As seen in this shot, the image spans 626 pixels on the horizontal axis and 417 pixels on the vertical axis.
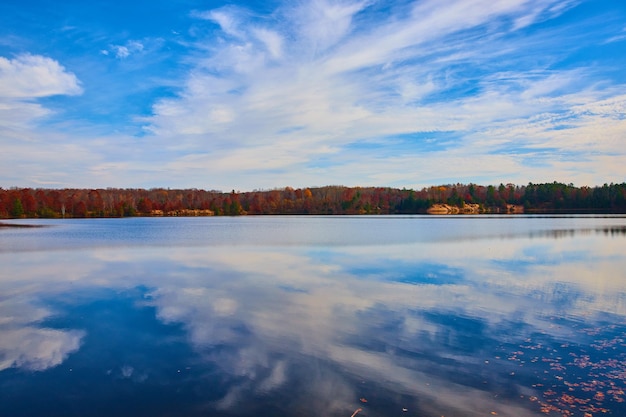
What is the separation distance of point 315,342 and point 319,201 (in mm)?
113828

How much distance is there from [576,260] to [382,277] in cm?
864

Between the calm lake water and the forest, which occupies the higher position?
the forest

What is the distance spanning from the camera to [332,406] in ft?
16.8

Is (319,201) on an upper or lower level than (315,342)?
upper

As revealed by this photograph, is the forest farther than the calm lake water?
Yes

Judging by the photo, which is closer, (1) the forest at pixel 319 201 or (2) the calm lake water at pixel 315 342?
(2) the calm lake water at pixel 315 342

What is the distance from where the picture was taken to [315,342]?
24.4 feet

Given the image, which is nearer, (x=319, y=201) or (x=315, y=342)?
(x=315, y=342)

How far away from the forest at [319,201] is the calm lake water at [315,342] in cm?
9036

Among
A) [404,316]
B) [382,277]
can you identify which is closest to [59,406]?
[404,316]

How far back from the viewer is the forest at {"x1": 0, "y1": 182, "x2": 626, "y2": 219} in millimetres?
98875

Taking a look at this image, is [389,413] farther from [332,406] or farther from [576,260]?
A: [576,260]

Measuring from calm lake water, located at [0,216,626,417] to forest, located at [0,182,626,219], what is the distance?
90359 millimetres

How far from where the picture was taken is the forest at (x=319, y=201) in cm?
9888
